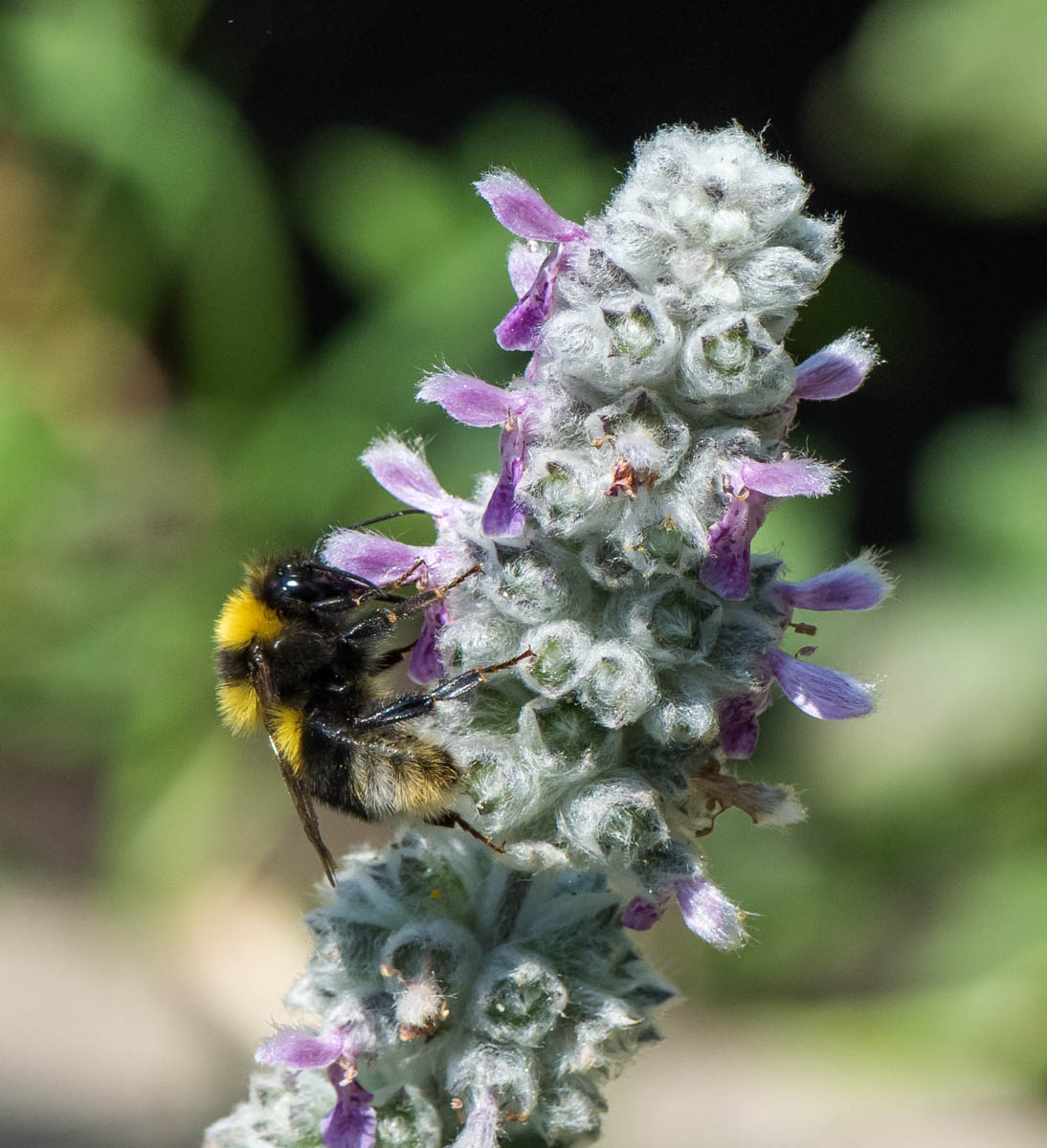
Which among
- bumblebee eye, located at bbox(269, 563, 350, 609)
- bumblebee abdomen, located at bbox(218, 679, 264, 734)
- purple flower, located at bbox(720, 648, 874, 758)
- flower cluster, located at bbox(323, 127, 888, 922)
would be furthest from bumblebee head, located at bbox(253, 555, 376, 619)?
purple flower, located at bbox(720, 648, 874, 758)

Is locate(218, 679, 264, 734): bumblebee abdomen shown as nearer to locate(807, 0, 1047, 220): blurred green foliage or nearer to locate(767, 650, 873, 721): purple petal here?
locate(767, 650, 873, 721): purple petal

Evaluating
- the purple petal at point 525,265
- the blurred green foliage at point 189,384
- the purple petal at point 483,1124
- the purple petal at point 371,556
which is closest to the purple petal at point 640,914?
the purple petal at point 483,1124

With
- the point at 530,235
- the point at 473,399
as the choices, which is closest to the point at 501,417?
the point at 473,399

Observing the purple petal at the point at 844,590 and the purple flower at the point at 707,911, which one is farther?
the purple petal at the point at 844,590

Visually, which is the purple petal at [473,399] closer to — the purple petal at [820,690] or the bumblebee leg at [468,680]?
the bumblebee leg at [468,680]

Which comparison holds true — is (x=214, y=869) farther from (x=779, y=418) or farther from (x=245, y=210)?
(x=779, y=418)

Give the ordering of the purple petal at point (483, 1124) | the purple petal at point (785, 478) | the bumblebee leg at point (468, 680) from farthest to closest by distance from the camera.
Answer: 1. the purple petal at point (483, 1124)
2. the bumblebee leg at point (468, 680)
3. the purple petal at point (785, 478)

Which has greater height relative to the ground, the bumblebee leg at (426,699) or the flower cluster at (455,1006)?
the bumblebee leg at (426,699)

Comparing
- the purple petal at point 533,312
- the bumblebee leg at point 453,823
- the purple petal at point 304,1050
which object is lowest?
the purple petal at point 304,1050
